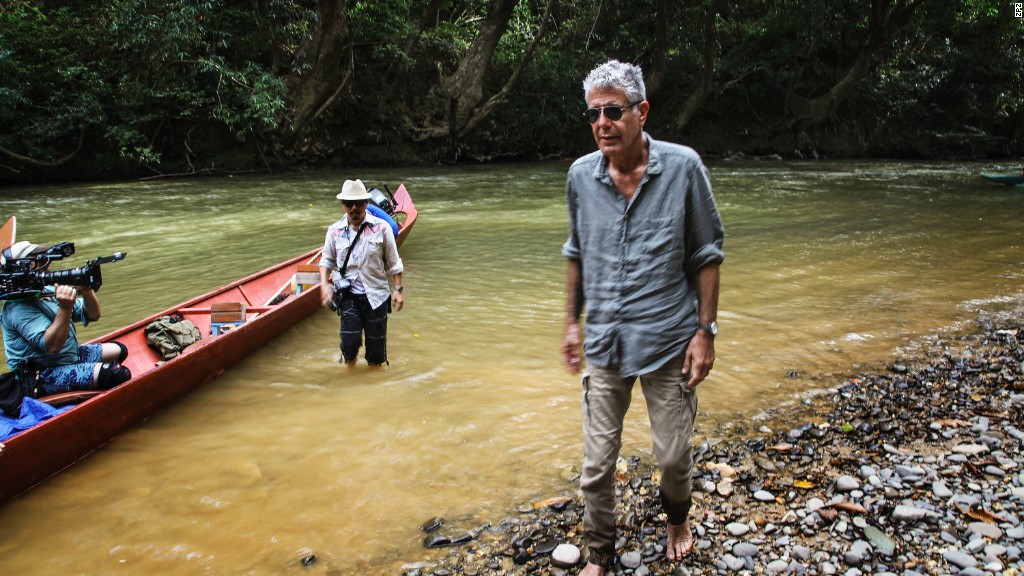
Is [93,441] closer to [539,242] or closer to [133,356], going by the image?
[133,356]

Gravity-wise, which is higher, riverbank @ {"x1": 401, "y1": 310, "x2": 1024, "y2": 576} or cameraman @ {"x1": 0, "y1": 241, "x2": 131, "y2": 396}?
cameraman @ {"x1": 0, "y1": 241, "x2": 131, "y2": 396}

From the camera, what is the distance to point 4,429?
411 centimetres

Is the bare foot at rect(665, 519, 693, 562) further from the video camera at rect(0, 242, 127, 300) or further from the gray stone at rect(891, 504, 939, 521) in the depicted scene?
the video camera at rect(0, 242, 127, 300)

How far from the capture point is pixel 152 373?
16.7 feet

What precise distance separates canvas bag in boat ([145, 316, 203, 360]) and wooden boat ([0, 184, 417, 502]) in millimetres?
72

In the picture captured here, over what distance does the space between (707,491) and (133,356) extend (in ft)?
15.6

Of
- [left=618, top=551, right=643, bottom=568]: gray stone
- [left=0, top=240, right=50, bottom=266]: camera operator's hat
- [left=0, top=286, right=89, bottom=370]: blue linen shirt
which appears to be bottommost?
[left=618, top=551, right=643, bottom=568]: gray stone

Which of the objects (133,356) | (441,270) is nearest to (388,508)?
(133,356)

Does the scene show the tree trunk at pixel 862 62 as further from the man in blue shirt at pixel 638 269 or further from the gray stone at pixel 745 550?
the man in blue shirt at pixel 638 269

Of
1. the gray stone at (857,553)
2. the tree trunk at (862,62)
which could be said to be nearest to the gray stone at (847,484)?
the gray stone at (857,553)

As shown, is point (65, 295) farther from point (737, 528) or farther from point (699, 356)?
point (737, 528)

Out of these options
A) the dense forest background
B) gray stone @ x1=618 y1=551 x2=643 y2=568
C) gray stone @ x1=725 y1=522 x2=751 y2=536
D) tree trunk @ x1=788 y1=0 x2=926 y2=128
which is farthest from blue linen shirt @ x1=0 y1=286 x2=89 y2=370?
tree trunk @ x1=788 y1=0 x2=926 y2=128

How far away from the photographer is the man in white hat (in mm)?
5434

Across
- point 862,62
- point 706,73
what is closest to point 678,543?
point 706,73
